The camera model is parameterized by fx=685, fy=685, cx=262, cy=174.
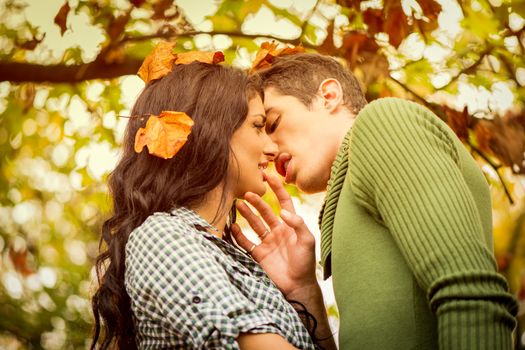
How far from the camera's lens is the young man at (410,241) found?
4.34ft

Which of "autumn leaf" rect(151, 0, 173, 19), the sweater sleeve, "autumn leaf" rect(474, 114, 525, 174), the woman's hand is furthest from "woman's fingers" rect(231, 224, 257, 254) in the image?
Result: "autumn leaf" rect(151, 0, 173, 19)

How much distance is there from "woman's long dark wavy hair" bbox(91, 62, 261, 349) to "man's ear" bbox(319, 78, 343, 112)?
319mm

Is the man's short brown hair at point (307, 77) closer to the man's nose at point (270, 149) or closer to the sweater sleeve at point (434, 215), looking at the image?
the man's nose at point (270, 149)

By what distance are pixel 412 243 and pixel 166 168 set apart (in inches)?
36.0

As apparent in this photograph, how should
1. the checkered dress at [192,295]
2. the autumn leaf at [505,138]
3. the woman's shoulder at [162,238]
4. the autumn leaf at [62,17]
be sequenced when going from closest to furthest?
the checkered dress at [192,295], the woman's shoulder at [162,238], the autumn leaf at [505,138], the autumn leaf at [62,17]

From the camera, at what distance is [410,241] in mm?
1395

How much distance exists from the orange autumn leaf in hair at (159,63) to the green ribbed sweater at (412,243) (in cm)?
73

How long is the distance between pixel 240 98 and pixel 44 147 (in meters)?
1.96

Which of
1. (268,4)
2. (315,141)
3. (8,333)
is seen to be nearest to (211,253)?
(315,141)

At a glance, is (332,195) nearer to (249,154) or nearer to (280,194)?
(249,154)

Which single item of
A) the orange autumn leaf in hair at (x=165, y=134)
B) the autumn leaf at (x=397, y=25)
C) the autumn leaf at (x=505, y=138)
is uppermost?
the orange autumn leaf in hair at (x=165, y=134)

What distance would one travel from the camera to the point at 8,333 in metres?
3.88

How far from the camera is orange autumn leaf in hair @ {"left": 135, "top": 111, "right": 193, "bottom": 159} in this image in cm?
196

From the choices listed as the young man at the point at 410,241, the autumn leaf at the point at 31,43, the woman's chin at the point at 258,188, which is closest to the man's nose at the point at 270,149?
the woman's chin at the point at 258,188
